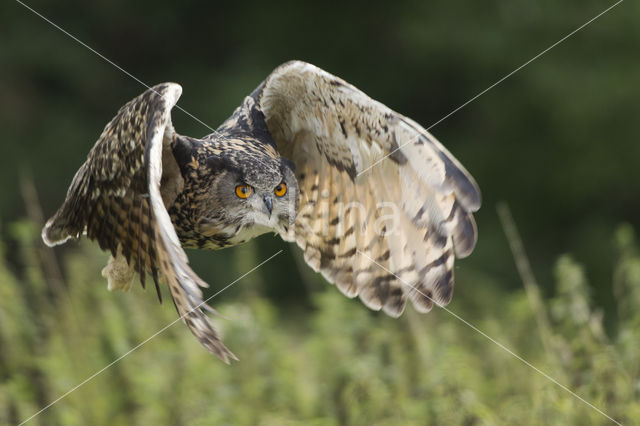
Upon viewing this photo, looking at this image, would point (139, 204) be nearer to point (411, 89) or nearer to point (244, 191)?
point (244, 191)

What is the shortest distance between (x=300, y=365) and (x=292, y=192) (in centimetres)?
160

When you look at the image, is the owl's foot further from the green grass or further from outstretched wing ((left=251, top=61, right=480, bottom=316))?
the green grass

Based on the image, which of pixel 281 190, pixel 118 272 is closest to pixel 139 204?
pixel 118 272

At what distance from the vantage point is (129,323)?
154 inches

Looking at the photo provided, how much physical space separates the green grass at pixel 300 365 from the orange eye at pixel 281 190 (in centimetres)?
93

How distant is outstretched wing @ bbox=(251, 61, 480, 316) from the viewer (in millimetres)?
2830

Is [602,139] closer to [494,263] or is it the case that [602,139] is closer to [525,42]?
[525,42]

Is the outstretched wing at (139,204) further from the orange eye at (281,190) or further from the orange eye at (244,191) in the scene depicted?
the orange eye at (281,190)

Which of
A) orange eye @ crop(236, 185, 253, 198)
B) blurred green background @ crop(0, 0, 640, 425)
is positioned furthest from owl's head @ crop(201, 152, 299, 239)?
blurred green background @ crop(0, 0, 640, 425)

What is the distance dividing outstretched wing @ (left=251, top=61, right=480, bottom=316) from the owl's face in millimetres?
260

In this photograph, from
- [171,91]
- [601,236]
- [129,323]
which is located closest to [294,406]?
[129,323]

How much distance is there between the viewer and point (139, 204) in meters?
2.36

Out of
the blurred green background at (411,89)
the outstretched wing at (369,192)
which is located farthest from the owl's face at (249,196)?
the blurred green background at (411,89)

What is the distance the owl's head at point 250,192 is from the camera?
8.61 feet
